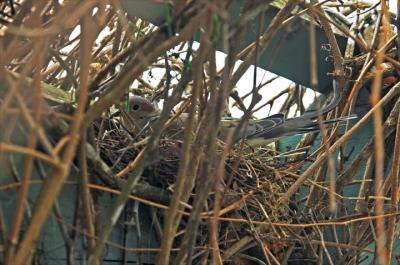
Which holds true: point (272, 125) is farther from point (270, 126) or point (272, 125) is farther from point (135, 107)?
point (135, 107)

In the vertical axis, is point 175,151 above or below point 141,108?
below

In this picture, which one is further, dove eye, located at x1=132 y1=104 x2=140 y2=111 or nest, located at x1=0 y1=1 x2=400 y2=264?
dove eye, located at x1=132 y1=104 x2=140 y2=111

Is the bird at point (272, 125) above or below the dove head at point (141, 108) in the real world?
below

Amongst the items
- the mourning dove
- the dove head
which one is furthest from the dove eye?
the mourning dove

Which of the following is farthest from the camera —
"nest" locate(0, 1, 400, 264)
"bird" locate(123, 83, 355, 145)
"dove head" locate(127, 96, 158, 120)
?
"dove head" locate(127, 96, 158, 120)

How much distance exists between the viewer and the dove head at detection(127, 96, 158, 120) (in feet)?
8.96

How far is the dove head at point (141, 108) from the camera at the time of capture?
2.73 metres

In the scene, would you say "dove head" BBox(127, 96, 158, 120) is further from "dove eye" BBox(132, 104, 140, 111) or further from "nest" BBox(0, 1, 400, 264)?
"nest" BBox(0, 1, 400, 264)

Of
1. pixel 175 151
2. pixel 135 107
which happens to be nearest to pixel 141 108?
pixel 135 107

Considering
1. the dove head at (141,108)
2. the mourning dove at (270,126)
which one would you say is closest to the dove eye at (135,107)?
the dove head at (141,108)

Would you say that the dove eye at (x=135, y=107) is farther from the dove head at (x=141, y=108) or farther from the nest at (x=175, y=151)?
the nest at (x=175, y=151)

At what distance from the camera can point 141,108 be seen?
2.77 m

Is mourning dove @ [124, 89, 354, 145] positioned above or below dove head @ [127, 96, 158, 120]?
below

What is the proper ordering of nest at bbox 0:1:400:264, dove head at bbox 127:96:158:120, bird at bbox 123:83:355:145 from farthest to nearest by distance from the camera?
dove head at bbox 127:96:158:120, bird at bbox 123:83:355:145, nest at bbox 0:1:400:264
